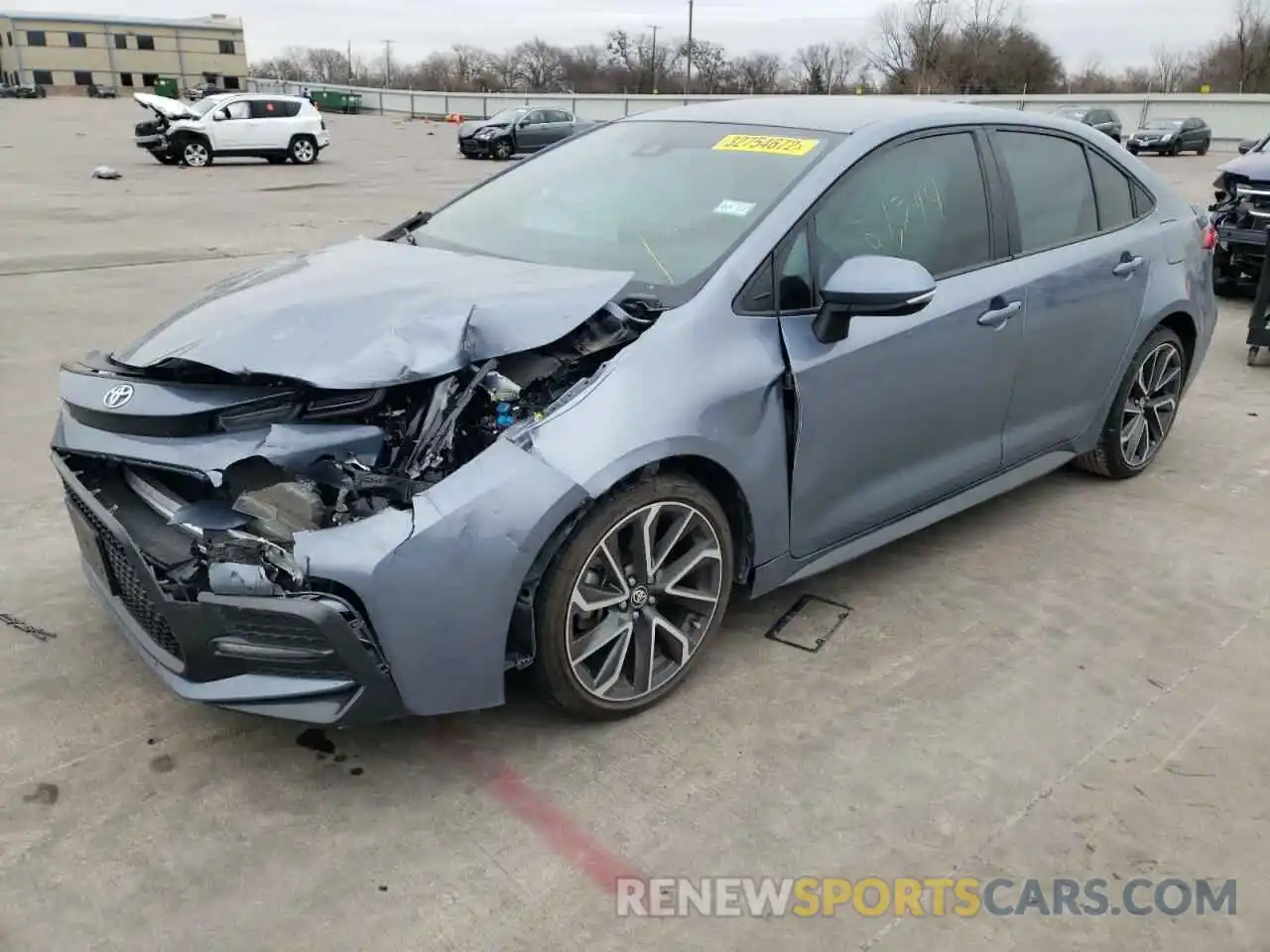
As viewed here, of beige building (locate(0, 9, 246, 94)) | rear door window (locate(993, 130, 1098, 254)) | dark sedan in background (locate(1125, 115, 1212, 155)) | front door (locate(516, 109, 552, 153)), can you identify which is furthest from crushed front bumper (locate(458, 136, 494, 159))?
Answer: beige building (locate(0, 9, 246, 94))

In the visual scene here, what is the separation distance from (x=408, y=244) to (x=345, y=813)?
78.9 inches

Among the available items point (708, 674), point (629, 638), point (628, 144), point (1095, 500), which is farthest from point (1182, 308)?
point (629, 638)

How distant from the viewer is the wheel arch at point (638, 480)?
101 inches

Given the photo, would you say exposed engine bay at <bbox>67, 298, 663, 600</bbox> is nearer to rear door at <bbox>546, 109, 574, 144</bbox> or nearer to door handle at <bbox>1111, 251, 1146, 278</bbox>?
door handle at <bbox>1111, 251, 1146, 278</bbox>

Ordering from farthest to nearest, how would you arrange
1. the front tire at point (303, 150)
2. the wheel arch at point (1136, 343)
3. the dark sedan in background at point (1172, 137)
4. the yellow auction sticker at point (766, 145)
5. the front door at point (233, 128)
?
the dark sedan in background at point (1172, 137) < the front tire at point (303, 150) < the front door at point (233, 128) < the wheel arch at point (1136, 343) < the yellow auction sticker at point (766, 145)

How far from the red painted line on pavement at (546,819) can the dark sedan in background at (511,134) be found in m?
27.0

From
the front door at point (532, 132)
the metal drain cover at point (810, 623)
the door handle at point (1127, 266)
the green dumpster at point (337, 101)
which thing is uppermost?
the green dumpster at point (337, 101)

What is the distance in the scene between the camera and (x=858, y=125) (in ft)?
11.1

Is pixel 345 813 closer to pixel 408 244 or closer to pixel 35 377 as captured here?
pixel 408 244

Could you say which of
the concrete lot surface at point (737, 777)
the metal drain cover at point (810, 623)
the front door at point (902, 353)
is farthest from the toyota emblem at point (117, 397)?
the metal drain cover at point (810, 623)

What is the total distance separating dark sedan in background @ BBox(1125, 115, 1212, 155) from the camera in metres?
32.4

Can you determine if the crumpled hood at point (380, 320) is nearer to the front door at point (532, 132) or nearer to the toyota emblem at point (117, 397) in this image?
the toyota emblem at point (117, 397)

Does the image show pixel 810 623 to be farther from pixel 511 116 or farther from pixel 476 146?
pixel 511 116

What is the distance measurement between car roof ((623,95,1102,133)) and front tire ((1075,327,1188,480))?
1125 mm
